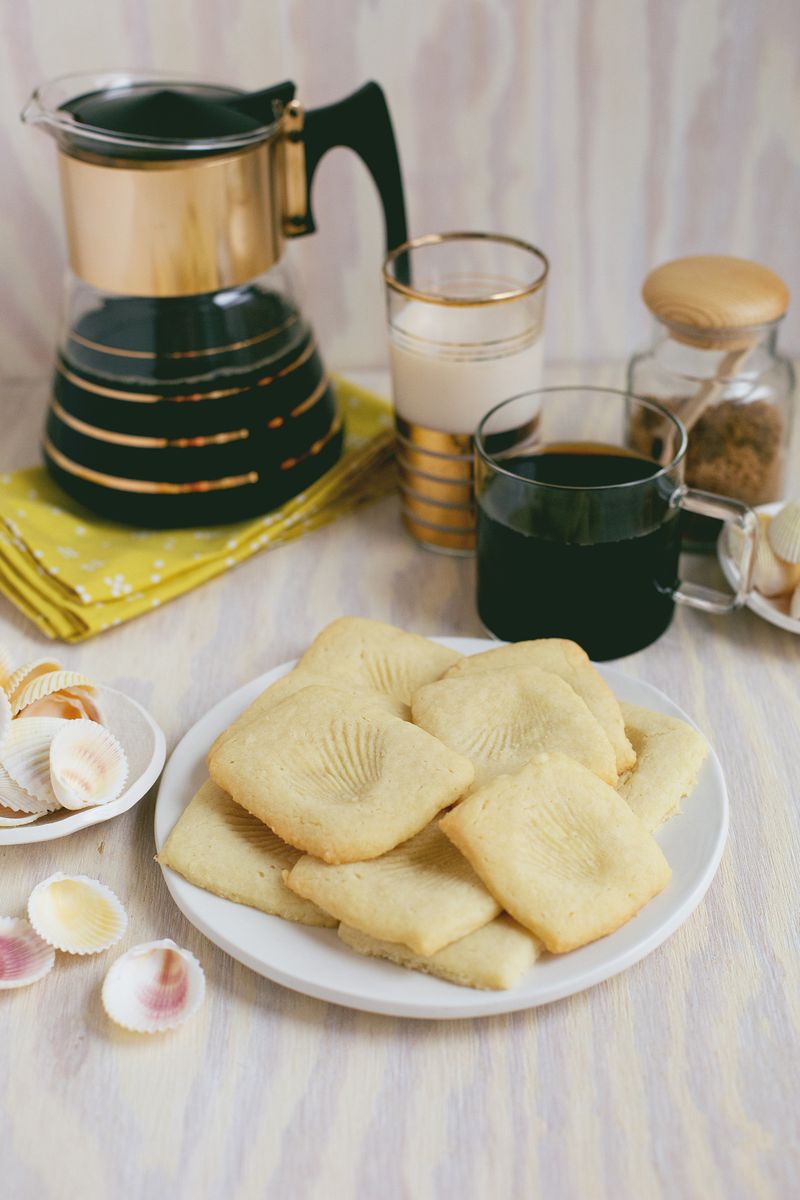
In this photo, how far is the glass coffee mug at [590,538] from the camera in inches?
27.7

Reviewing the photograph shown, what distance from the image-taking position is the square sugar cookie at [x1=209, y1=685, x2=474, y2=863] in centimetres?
54

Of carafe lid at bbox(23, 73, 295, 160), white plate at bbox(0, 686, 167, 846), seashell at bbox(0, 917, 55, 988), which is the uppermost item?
carafe lid at bbox(23, 73, 295, 160)

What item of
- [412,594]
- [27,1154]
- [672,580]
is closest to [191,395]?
[412,594]

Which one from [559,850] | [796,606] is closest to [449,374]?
[796,606]

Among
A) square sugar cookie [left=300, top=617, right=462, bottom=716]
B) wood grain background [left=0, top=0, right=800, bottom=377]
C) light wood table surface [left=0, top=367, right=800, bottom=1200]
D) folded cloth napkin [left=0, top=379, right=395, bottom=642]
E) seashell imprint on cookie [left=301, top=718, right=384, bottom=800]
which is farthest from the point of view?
wood grain background [left=0, top=0, right=800, bottom=377]

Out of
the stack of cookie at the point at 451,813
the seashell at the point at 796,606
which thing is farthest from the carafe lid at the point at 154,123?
the seashell at the point at 796,606

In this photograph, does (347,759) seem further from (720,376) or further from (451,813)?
(720,376)

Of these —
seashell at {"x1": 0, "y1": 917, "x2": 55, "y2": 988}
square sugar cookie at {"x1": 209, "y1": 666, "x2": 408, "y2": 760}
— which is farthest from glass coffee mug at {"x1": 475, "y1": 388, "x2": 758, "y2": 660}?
seashell at {"x1": 0, "y1": 917, "x2": 55, "y2": 988}

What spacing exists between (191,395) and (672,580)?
348 mm

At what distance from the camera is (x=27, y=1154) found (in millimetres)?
484

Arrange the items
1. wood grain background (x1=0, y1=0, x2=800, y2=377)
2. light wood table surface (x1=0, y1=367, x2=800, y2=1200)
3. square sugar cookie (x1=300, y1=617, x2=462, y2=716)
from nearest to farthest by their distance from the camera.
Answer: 1. light wood table surface (x1=0, y1=367, x2=800, y2=1200)
2. square sugar cookie (x1=300, y1=617, x2=462, y2=716)
3. wood grain background (x1=0, y1=0, x2=800, y2=377)

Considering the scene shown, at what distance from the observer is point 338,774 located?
59cm

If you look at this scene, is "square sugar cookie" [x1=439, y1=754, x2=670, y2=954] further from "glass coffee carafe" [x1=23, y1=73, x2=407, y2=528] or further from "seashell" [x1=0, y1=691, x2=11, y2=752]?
"glass coffee carafe" [x1=23, y1=73, x2=407, y2=528]

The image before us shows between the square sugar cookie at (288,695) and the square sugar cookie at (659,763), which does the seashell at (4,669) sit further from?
the square sugar cookie at (659,763)
